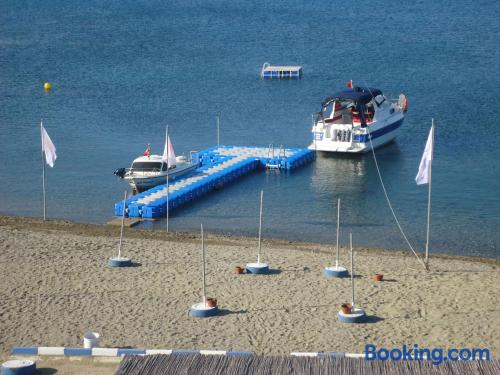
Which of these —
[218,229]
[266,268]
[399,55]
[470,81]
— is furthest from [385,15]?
[266,268]

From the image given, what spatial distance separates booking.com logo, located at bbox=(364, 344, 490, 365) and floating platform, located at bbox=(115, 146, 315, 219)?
48.6 feet

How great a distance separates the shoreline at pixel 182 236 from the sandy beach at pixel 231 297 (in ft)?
0.91

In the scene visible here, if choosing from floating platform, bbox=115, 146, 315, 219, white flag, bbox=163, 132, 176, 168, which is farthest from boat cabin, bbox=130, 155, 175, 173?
white flag, bbox=163, 132, 176, 168

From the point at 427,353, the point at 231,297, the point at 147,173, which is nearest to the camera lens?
the point at 427,353

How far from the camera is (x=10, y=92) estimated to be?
5872cm

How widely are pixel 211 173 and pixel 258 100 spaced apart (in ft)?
62.4

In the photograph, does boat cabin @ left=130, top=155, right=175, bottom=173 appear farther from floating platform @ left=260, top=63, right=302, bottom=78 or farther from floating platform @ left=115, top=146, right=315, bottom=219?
floating platform @ left=260, top=63, right=302, bottom=78

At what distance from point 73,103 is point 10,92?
5.76 metres

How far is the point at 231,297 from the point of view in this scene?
23.2 metres

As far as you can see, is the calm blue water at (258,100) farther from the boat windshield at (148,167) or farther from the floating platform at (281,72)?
the boat windshield at (148,167)

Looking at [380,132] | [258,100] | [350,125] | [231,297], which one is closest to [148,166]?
[350,125]

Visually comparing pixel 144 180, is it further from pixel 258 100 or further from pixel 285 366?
pixel 258 100

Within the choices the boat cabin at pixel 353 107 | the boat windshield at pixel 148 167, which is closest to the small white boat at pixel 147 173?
the boat windshield at pixel 148 167

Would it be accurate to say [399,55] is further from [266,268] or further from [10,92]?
[266,268]
